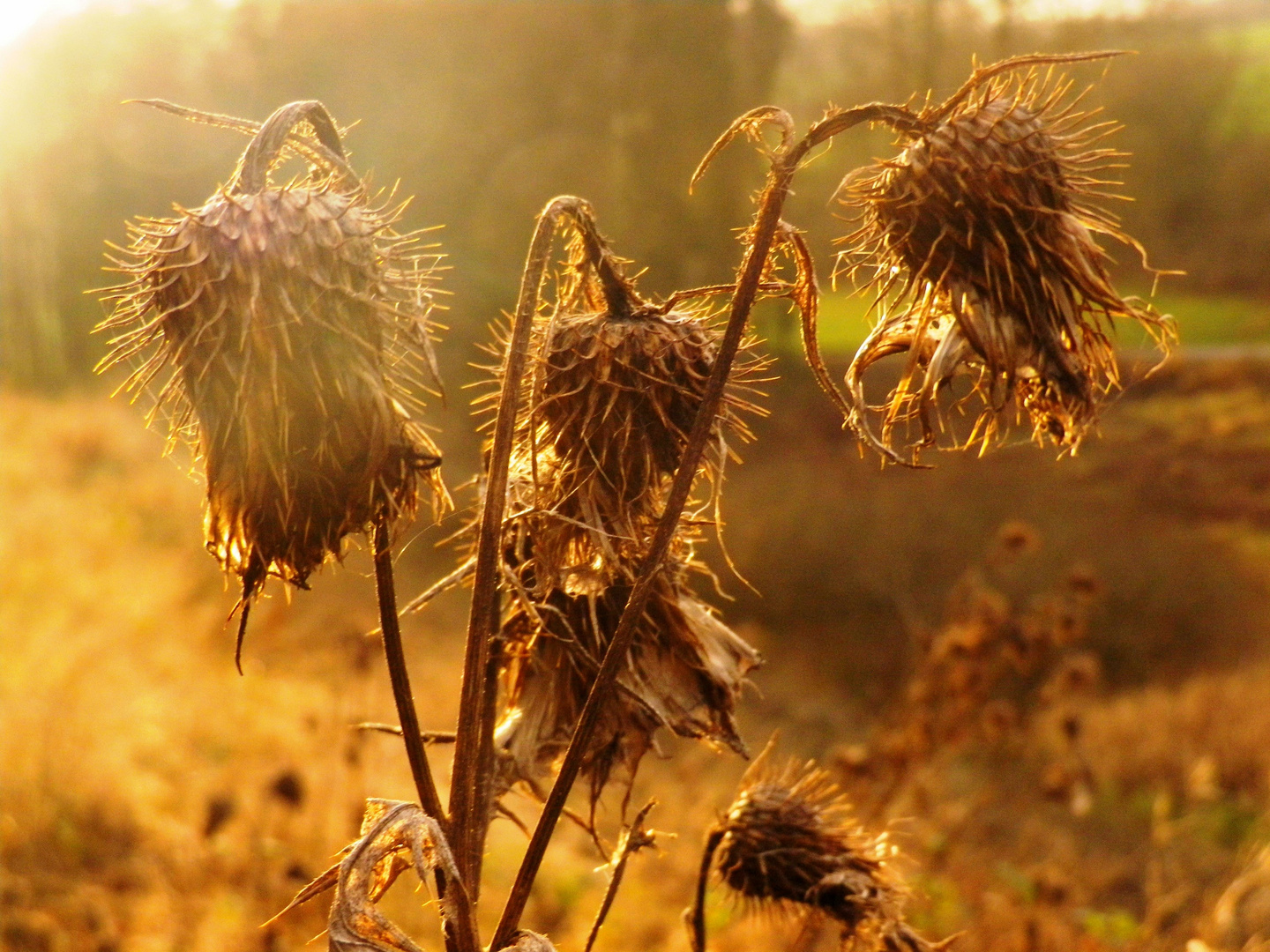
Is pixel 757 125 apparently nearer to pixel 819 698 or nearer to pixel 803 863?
pixel 803 863

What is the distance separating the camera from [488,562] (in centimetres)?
131

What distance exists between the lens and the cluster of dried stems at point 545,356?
1258 mm

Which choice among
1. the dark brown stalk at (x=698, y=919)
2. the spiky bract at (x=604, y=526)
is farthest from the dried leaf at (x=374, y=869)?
the dark brown stalk at (x=698, y=919)

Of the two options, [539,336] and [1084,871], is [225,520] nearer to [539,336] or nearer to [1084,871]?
[539,336]

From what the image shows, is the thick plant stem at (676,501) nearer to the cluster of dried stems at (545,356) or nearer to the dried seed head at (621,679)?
the cluster of dried stems at (545,356)

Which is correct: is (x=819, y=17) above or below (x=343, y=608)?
above

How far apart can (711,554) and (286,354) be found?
31.4ft

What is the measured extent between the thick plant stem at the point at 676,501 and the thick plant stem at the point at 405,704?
55 millimetres

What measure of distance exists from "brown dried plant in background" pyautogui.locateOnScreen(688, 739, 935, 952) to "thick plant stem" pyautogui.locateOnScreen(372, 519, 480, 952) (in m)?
0.45

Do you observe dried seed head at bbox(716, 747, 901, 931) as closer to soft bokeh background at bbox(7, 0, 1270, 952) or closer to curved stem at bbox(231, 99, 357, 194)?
soft bokeh background at bbox(7, 0, 1270, 952)

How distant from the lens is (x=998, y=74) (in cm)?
128

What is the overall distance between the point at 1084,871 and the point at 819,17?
1150 centimetres

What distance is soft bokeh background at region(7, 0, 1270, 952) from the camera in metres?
5.88

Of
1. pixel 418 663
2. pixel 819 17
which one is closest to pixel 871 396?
pixel 418 663
